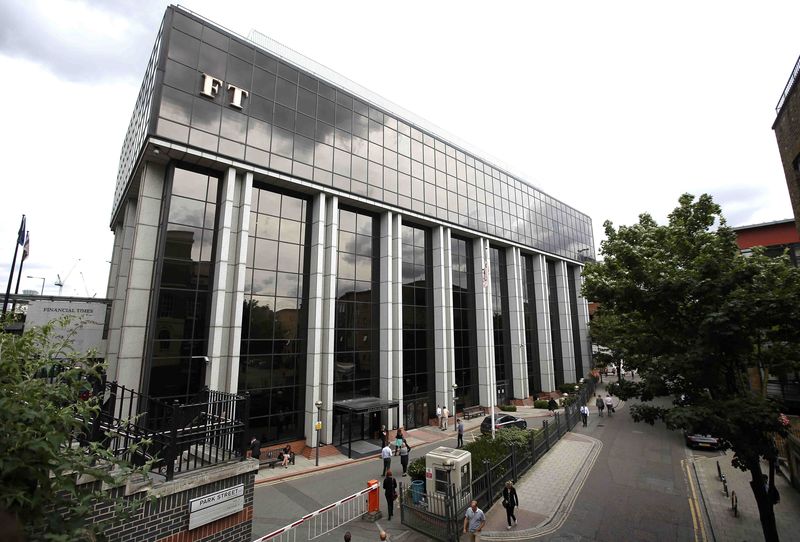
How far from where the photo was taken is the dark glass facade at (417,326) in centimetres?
2836

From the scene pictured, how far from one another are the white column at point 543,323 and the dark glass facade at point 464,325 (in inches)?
448

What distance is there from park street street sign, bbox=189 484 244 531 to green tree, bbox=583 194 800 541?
10275mm

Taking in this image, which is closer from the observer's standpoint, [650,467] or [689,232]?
[689,232]

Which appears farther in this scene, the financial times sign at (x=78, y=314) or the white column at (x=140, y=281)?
the financial times sign at (x=78, y=314)

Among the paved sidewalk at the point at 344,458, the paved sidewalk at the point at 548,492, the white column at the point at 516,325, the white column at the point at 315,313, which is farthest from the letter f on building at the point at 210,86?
the white column at the point at 516,325

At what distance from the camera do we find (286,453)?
64.4 ft

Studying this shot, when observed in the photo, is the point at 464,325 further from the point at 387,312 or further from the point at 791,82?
Result: the point at 791,82

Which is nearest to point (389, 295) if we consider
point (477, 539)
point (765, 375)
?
point (477, 539)

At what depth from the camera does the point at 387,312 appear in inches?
1049

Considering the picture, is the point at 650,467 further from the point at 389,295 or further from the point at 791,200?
the point at 389,295

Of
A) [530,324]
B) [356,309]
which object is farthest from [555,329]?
[356,309]

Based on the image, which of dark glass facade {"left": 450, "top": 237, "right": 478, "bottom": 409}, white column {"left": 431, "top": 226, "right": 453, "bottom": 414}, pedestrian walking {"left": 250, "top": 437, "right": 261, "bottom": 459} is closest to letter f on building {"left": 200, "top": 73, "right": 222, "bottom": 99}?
pedestrian walking {"left": 250, "top": 437, "right": 261, "bottom": 459}

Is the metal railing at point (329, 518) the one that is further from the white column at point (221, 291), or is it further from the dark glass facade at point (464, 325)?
the dark glass facade at point (464, 325)

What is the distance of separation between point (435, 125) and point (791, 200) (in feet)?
83.9
